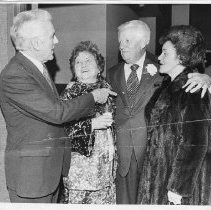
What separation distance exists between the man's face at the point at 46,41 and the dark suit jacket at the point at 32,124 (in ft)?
0.26

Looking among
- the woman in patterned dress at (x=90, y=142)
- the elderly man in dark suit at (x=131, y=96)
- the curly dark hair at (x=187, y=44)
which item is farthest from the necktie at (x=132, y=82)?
the curly dark hair at (x=187, y=44)

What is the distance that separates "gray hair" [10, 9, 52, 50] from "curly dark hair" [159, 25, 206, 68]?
57 centimetres

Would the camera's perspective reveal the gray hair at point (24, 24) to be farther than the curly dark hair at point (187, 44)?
No

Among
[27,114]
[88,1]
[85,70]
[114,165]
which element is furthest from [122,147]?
[88,1]

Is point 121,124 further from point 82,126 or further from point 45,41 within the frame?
point 45,41

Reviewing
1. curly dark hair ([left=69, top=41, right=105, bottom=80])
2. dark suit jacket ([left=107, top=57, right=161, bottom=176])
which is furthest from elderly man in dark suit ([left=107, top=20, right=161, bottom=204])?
curly dark hair ([left=69, top=41, right=105, bottom=80])

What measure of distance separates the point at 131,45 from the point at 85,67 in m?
0.26

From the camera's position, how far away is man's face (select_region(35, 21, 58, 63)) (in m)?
1.60

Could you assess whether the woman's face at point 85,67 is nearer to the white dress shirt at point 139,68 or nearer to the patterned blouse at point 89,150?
the patterned blouse at point 89,150

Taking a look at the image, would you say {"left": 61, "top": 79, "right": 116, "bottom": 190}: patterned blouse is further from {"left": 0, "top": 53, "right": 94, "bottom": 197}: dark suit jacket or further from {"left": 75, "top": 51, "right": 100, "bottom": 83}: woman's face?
{"left": 0, "top": 53, "right": 94, "bottom": 197}: dark suit jacket

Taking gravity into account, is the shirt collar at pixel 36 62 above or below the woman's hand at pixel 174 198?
above

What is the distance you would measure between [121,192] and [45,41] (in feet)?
Result: 2.88

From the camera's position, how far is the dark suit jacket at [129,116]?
188 cm

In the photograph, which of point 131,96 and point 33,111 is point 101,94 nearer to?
point 131,96
